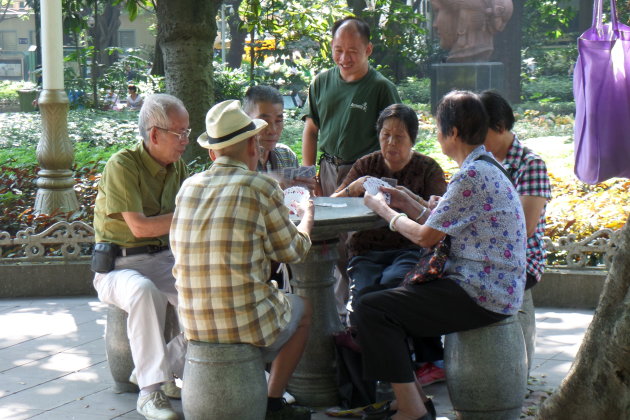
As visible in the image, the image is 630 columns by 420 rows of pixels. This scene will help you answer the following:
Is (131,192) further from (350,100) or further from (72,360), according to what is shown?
(350,100)

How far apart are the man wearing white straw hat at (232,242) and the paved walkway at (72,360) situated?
951 millimetres

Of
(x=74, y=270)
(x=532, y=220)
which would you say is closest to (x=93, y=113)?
(x=74, y=270)

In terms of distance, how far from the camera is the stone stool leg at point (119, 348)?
16.4 ft

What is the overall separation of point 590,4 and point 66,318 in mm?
21317

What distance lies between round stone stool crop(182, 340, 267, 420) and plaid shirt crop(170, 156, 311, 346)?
0.05m

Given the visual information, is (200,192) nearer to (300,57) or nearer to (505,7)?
(505,7)

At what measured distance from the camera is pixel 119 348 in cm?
503

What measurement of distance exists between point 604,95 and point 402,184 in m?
1.37

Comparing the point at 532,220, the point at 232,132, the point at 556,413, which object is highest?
the point at 232,132

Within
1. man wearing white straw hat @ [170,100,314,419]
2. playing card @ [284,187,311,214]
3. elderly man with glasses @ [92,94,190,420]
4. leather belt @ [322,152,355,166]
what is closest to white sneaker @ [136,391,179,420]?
elderly man with glasses @ [92,94,190,420]

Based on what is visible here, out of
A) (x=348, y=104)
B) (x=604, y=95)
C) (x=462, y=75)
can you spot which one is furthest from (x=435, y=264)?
(x=462, y=75)

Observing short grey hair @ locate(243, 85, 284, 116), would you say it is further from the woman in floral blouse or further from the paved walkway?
the paved walkway

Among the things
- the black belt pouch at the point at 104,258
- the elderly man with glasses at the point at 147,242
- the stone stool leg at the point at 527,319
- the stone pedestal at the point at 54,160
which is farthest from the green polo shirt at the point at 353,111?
the stone pedestal at the point at 54,160

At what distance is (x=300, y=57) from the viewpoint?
25.8 meters
